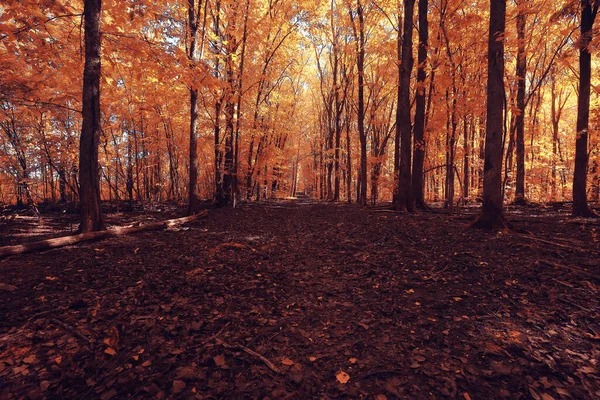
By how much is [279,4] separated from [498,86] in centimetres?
1296

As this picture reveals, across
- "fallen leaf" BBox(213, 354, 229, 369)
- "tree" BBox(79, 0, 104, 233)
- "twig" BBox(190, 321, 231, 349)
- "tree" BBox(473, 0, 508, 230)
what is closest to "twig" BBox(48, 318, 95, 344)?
"twig" BBox(190, 321, 231, 349)

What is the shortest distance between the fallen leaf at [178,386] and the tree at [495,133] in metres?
7.07

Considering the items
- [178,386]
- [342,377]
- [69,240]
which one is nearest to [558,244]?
[342,377]

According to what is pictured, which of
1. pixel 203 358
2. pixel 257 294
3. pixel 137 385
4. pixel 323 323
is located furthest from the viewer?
pixel 257 294

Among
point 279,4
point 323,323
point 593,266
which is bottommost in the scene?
point 323,323

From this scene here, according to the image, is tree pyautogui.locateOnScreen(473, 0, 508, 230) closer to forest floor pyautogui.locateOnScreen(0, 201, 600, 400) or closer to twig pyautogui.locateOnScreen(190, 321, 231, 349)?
forest floor pyautogui.locateOnScreen(0, 201, 600, 400)

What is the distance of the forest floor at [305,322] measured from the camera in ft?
6.97

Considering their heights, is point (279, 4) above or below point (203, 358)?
above

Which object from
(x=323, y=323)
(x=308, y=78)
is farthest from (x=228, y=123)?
(x=308, y=78)

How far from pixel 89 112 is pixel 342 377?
6870 millimetres

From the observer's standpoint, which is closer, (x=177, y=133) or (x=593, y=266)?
(x=593, y=266)

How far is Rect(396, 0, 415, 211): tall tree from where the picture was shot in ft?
33.5

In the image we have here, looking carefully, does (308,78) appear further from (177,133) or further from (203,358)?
(203,358)

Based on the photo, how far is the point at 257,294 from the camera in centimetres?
379
